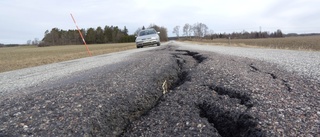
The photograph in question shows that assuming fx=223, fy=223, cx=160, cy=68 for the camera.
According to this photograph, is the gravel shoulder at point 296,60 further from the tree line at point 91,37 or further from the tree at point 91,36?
the tree at point 91,36

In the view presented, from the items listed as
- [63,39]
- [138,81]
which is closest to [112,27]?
[63,39]

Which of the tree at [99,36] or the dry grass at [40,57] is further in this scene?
the tree at [99,36]

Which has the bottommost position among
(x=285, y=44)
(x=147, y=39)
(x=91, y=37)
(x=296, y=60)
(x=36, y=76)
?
(x=36, y=76)

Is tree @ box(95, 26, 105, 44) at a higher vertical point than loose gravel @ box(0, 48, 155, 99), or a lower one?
higher

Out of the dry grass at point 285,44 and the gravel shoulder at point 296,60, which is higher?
the dry grass at point 285,44

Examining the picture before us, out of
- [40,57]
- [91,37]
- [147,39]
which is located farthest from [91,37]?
[147,39]

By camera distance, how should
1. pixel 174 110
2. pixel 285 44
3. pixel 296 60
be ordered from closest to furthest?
pixel 174 110
pixel 296 60
pixel 285 44

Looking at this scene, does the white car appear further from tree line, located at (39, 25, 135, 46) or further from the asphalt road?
tree line, located at (39, 25, 135, 46)

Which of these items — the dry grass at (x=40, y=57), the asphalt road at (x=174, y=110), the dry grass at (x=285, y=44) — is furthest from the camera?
the dry grass at (x=285, y=44)

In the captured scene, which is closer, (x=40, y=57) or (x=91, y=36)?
(x=40, y=57)

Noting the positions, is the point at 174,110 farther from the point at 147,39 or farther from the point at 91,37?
the point at 91,37

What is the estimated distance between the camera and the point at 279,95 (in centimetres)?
211

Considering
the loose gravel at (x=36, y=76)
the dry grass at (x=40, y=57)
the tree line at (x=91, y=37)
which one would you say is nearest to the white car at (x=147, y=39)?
the dry grass at (x=40, y=57)

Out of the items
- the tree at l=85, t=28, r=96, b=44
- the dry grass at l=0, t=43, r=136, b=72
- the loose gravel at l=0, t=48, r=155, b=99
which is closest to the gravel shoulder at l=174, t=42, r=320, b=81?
the loose gravel at l=0, t=48, r=155, b=99
